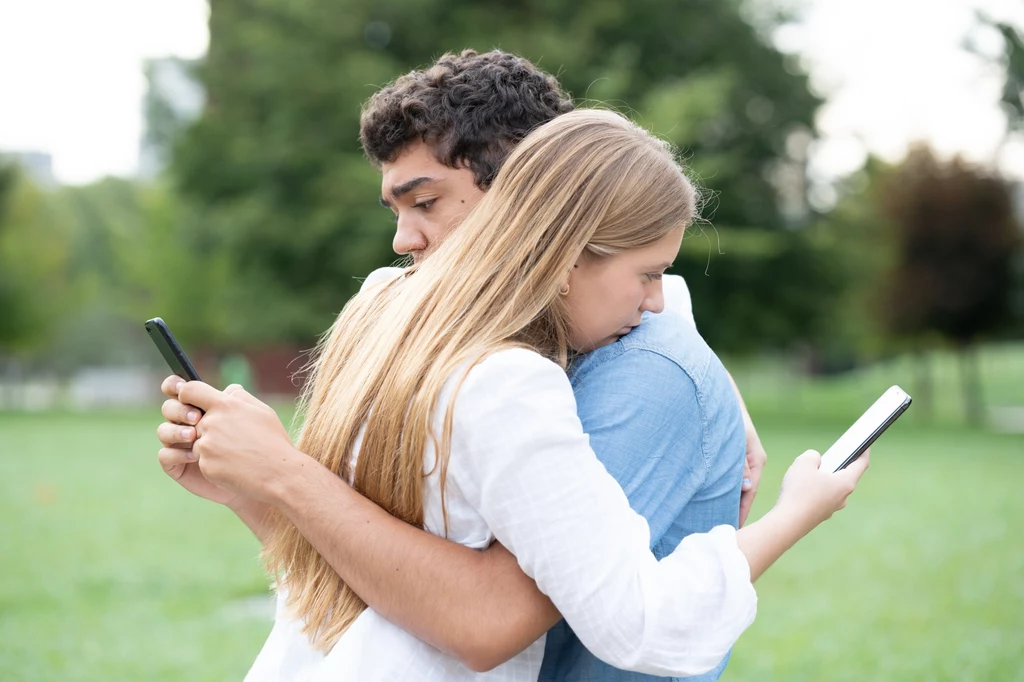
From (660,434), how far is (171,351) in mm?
790

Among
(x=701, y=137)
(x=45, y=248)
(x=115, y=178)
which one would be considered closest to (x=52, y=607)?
(x=701, y=137)

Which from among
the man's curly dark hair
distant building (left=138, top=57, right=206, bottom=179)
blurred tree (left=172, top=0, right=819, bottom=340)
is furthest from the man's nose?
distant building (left=138, top=57, right=206, bottom=179)

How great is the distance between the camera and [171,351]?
1756 millimetres

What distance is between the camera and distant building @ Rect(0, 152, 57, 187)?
3572 cm

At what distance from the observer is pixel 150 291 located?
49.4 meters

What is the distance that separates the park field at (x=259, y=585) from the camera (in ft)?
22.1

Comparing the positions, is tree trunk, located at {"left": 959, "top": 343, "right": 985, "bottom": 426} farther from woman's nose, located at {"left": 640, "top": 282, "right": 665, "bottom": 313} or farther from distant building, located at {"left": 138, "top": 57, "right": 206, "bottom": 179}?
distant building, located at {"left": 138, "top": 57, "right": 206, "bottom": 179}

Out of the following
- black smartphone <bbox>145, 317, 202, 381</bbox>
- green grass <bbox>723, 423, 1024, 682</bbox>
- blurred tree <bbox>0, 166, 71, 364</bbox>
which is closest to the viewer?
black smartphone <bbox>145, 317, 202, 381</bbox>

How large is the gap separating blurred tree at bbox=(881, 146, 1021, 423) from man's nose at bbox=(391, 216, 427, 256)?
26935 millimetres

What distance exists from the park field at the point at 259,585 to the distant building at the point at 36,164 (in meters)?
22.8

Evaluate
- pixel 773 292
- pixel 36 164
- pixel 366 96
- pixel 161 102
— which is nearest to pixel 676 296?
pixel 366 96

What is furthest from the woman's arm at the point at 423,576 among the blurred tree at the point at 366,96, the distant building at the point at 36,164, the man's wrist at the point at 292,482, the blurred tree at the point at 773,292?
the distant building at the point at 36,164

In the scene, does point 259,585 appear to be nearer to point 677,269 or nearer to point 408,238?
point 408,238

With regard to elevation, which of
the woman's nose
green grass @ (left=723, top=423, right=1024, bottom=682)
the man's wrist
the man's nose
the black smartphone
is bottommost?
green grass @ (left=723, top=423, right=1024, bottom=682)
